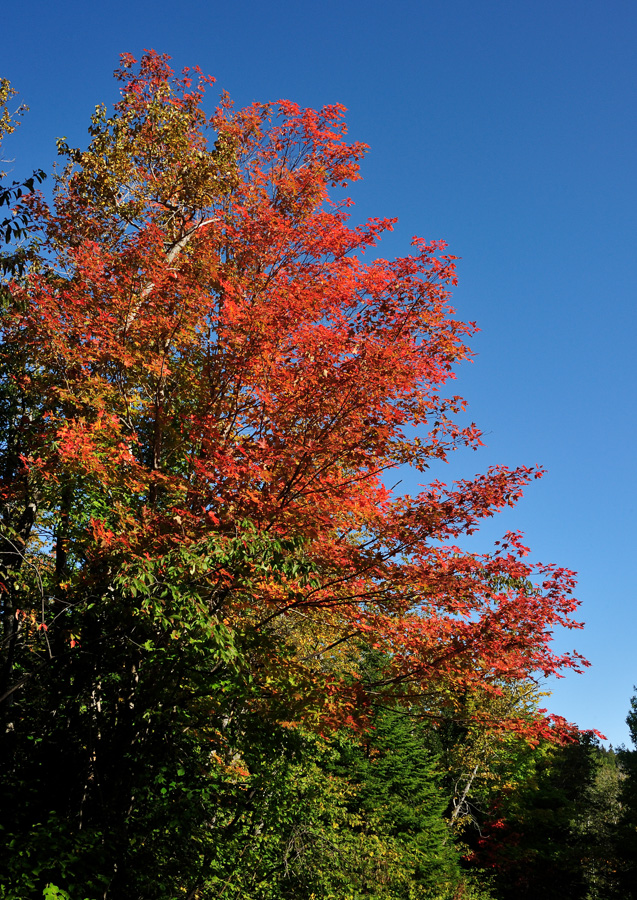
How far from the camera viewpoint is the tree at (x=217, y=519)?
7.14 metres

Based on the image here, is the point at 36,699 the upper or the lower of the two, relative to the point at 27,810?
upper

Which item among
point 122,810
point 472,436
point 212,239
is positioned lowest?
point 122,810

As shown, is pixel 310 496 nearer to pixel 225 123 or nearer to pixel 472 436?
pixel 472 436

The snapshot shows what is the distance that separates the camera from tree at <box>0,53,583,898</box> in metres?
7.14

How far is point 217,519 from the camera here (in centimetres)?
726

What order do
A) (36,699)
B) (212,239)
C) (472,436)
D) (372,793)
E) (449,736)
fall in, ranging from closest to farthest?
(472,436) → (212,239) → (36,699) → (372,793) → (449,736)

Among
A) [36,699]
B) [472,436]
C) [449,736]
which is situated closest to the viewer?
[472,436]

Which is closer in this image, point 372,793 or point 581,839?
point 372,793

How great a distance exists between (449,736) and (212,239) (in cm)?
3904

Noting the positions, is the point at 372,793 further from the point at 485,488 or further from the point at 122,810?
the point at 485,488

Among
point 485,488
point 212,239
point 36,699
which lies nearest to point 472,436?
point 485,488

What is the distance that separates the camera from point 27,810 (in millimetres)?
8562

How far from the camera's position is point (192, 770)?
28.1 ft

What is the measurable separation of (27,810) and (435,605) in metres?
6.66
